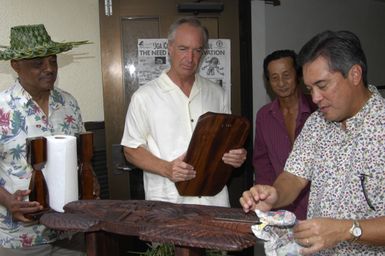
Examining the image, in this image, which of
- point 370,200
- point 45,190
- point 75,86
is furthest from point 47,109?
point 370,200

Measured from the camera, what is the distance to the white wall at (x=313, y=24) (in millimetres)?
3730

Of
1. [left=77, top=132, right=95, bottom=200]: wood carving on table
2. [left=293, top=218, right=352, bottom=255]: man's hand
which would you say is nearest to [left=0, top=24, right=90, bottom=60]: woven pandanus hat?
[left=77, top=132, right=95, bottom=200]: wood carving on table

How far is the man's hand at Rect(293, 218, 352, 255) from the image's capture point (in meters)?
1.27

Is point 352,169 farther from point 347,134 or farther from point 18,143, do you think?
point 18,143

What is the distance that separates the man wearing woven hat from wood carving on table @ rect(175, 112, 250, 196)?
691mm

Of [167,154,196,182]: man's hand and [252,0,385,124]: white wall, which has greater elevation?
[252,0,385,124]: white wall

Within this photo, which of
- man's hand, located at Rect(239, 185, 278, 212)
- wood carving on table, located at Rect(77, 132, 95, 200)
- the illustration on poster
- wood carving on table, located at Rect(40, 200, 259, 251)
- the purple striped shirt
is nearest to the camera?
wood carving on table, located at Rect(40, 200, 259, 251)

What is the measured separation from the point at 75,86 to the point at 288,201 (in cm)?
173

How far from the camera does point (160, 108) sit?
227 cm

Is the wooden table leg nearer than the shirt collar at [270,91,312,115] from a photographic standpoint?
Yes

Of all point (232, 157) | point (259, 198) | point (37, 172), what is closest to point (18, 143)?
point (37, 172)

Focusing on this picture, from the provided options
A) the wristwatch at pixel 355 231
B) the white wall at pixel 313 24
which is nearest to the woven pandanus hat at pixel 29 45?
the wristwatch at pixel 355 231

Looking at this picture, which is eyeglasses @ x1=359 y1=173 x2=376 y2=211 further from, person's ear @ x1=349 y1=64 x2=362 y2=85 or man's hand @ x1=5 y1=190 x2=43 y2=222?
man's hand @ x1=5 y1=190 x2=43 y2=222

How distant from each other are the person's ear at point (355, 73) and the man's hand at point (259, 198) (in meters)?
0.50
